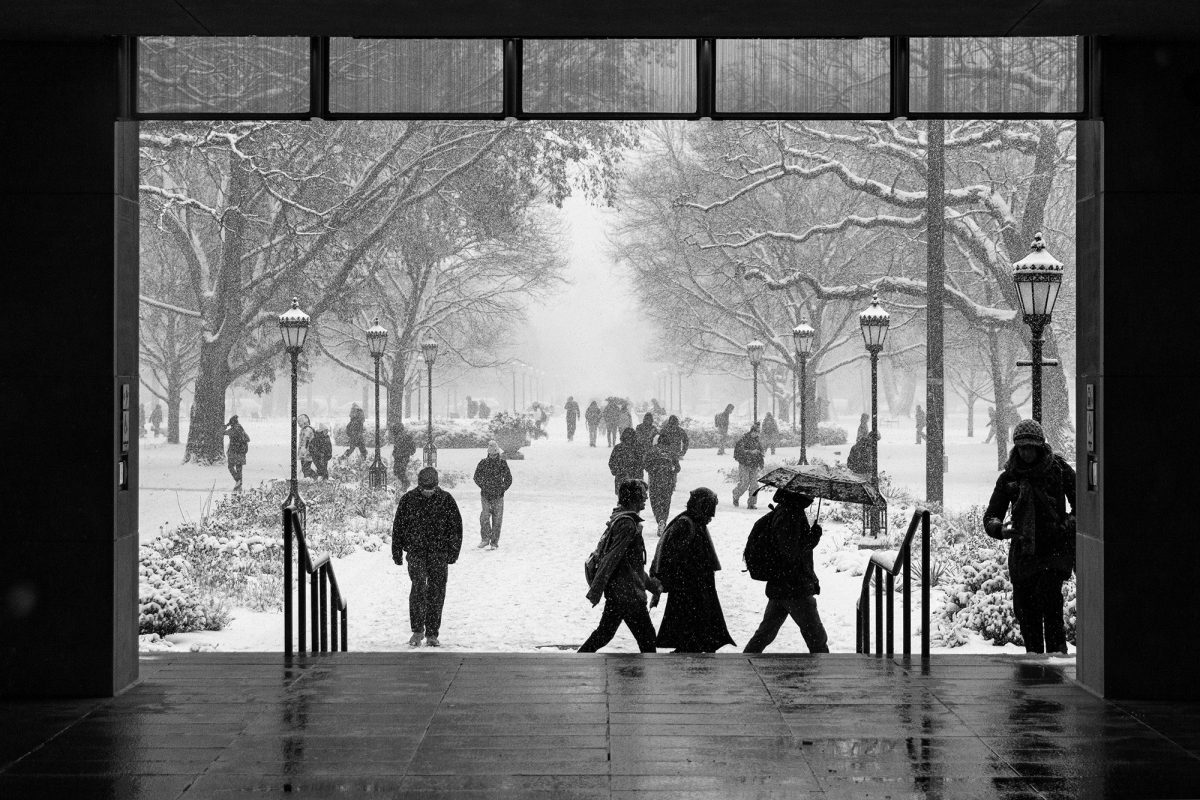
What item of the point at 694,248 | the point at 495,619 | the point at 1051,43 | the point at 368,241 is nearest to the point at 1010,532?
the point at 1051,43

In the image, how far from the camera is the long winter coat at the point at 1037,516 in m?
8.52

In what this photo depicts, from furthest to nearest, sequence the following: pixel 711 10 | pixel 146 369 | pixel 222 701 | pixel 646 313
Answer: pixel 146 369 → pixel 646 313 → pixel 222 701 → pixel 711 10

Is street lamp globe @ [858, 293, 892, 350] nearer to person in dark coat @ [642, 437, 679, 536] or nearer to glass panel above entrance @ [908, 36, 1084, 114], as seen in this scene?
person in dark coat @ [642, 437, 679, 536]

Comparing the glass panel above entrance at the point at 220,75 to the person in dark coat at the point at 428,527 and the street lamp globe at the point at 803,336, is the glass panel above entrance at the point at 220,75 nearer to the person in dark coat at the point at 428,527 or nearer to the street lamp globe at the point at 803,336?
the person in dark coat at the point at 428,527

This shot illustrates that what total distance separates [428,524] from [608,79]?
6.12 m

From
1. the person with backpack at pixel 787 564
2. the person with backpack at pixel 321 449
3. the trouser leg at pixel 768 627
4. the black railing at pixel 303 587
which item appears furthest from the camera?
the person with backpack at pixel 321 449

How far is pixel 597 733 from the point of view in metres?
5.85

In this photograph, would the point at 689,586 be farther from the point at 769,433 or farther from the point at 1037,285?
the point at 769,433

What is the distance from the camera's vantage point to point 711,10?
6.12 meters

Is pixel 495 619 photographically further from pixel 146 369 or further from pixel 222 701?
pixel 146 369

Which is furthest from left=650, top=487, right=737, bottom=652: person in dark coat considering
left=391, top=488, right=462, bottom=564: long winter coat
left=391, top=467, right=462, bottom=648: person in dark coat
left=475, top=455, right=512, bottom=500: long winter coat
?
left=475, top=455, right=512, bottom=500: long winter coat

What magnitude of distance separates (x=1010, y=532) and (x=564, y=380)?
10866 centimetres
